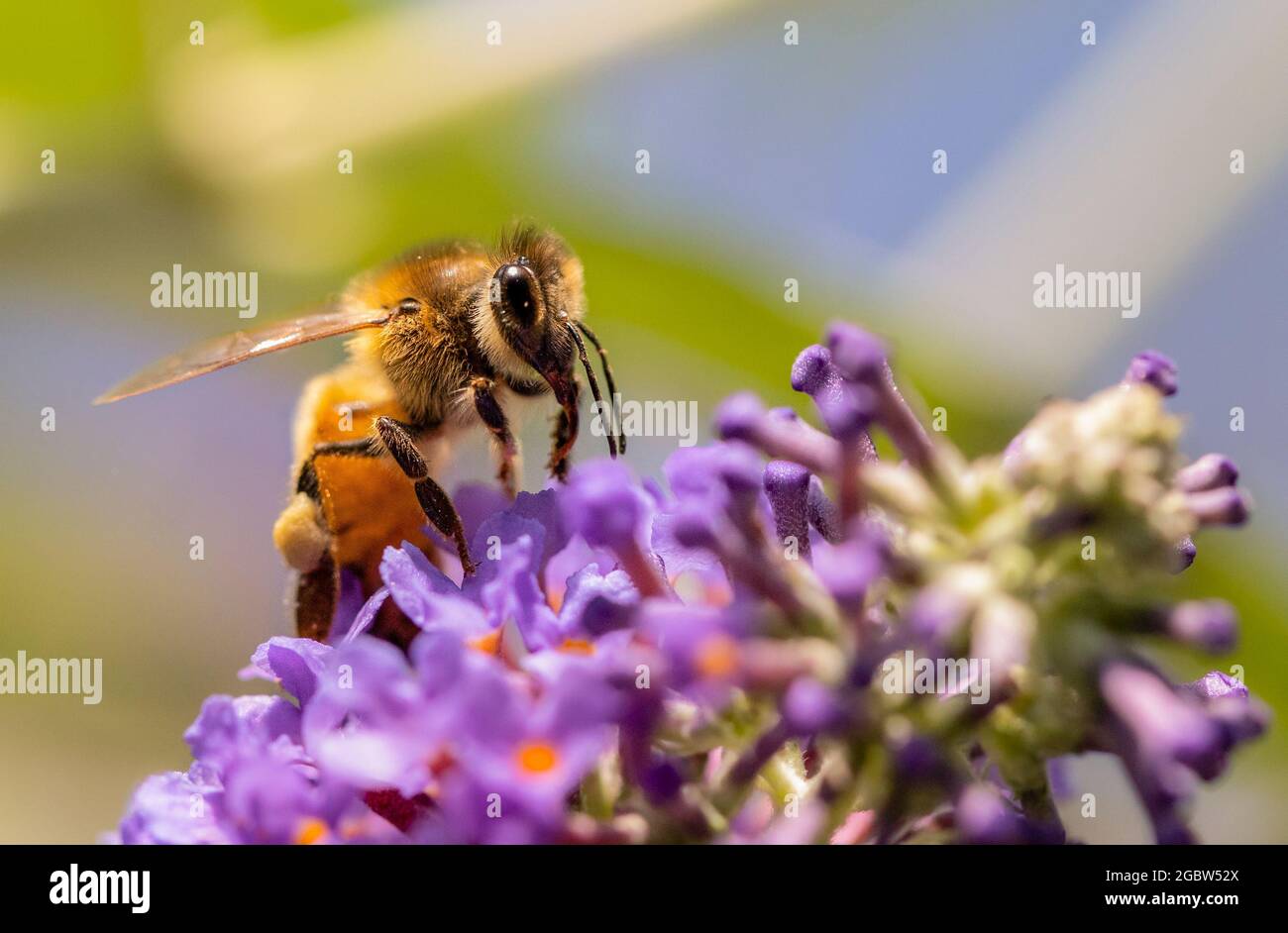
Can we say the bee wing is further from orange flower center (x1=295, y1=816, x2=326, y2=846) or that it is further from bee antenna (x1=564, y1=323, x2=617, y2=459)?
orange flower center (x1=295, y1=816, x2=326, y2=846)

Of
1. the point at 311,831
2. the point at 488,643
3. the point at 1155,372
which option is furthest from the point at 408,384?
the point at 1155,372

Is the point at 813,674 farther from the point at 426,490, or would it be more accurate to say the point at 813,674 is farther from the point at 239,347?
the point at 239,347

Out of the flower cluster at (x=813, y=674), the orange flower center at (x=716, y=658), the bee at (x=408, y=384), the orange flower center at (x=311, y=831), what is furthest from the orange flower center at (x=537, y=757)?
the bee at (x=408, y=384)

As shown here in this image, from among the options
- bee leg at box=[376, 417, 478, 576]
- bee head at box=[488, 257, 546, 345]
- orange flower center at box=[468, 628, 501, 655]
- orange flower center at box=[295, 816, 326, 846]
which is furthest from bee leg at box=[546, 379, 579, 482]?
orange flower center at box=[295, 816, 326, 846]

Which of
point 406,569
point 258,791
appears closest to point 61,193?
point 406,569

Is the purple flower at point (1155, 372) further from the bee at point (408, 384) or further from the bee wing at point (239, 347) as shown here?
the bee wing at point (239, 347)

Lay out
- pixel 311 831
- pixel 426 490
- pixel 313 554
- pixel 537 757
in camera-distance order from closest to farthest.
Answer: pixel 537 757 < pixel 311 831 < pixel 426 490 < pixel 313 554

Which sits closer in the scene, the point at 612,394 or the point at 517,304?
the point at 517,304
